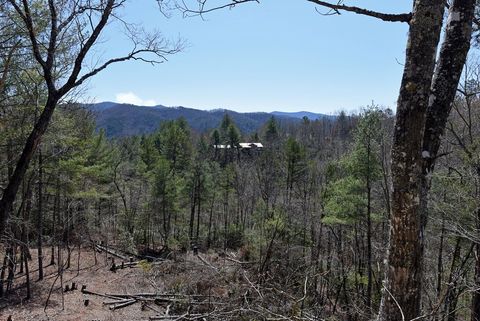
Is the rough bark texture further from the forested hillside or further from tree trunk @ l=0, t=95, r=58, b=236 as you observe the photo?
tree trunk @ l=0, t=95, r=58, b=236

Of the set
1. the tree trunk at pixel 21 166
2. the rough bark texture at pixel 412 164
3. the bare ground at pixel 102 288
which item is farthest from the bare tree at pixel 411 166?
the bare ground at pixel 102 288

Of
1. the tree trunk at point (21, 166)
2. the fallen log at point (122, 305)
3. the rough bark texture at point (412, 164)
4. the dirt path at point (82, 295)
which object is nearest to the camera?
the rough bark texture at point (412, 164)

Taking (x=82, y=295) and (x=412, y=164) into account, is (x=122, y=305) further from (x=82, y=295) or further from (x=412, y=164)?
(x=412, y=164)

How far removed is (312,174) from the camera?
33812 mm

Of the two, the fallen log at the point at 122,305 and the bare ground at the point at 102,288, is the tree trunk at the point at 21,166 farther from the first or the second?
the fallen log at the point at 122,305

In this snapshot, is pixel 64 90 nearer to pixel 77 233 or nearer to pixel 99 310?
pixel 99 310

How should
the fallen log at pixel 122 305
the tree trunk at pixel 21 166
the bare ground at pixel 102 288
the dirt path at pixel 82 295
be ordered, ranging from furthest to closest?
the fallen log at pixel 122 305 < the dirt path at pixel 82 295 < the bare ground at pixel 102 288 < the tree trunk at pixel 21 166

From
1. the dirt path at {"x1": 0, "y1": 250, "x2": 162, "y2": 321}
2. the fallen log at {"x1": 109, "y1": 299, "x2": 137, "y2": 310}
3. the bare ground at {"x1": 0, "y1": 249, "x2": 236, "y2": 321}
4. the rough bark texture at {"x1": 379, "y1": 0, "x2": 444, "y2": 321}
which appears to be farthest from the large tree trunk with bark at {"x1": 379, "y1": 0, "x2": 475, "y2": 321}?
the fallen log at {"x1": 109, "y1": 299, "x2": 137, "y2": 310}

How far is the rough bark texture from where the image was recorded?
205 centimetres

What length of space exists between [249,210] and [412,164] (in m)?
39.8

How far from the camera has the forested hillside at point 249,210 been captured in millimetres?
2121

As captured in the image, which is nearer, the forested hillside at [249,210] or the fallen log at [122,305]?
the forested hillside at [249,210]

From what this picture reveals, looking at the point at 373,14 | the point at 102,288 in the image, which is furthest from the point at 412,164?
the point at 102,288

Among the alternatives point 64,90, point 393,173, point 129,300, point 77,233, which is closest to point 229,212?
point 77,233
